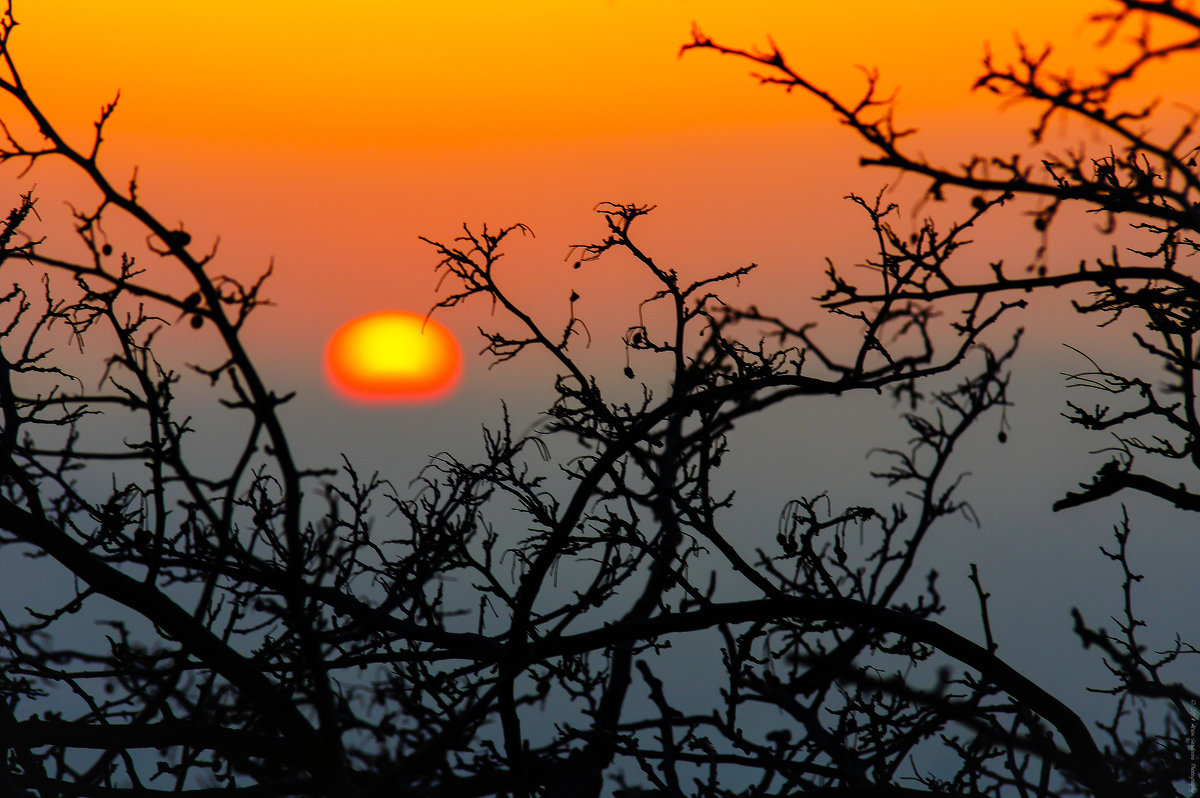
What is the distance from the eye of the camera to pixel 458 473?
24.0 ft

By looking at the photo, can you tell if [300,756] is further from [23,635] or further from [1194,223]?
[1194,223]

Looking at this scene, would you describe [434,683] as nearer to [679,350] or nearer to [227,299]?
[679,350]

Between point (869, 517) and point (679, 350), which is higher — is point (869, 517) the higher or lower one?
the lower one

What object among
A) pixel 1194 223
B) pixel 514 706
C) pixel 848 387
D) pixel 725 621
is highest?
pixel 1194 223

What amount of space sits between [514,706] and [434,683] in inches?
68.3

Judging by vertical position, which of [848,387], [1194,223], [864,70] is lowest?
[848,387]

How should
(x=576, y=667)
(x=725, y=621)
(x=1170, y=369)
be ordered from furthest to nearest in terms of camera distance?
(x=576, y=667)
(x=1170, y=369)
(x=725, y=621)

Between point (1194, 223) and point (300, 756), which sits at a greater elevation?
point (1194, 223)

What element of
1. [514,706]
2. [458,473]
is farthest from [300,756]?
[458,473]

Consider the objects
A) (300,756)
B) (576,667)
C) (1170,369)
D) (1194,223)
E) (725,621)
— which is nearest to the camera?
(300,756)

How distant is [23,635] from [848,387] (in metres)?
4.92

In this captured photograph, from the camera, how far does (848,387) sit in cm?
521

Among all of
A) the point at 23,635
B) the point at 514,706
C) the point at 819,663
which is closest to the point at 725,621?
the point at 514,706

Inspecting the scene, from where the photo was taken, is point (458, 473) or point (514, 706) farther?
point (458, 473)
